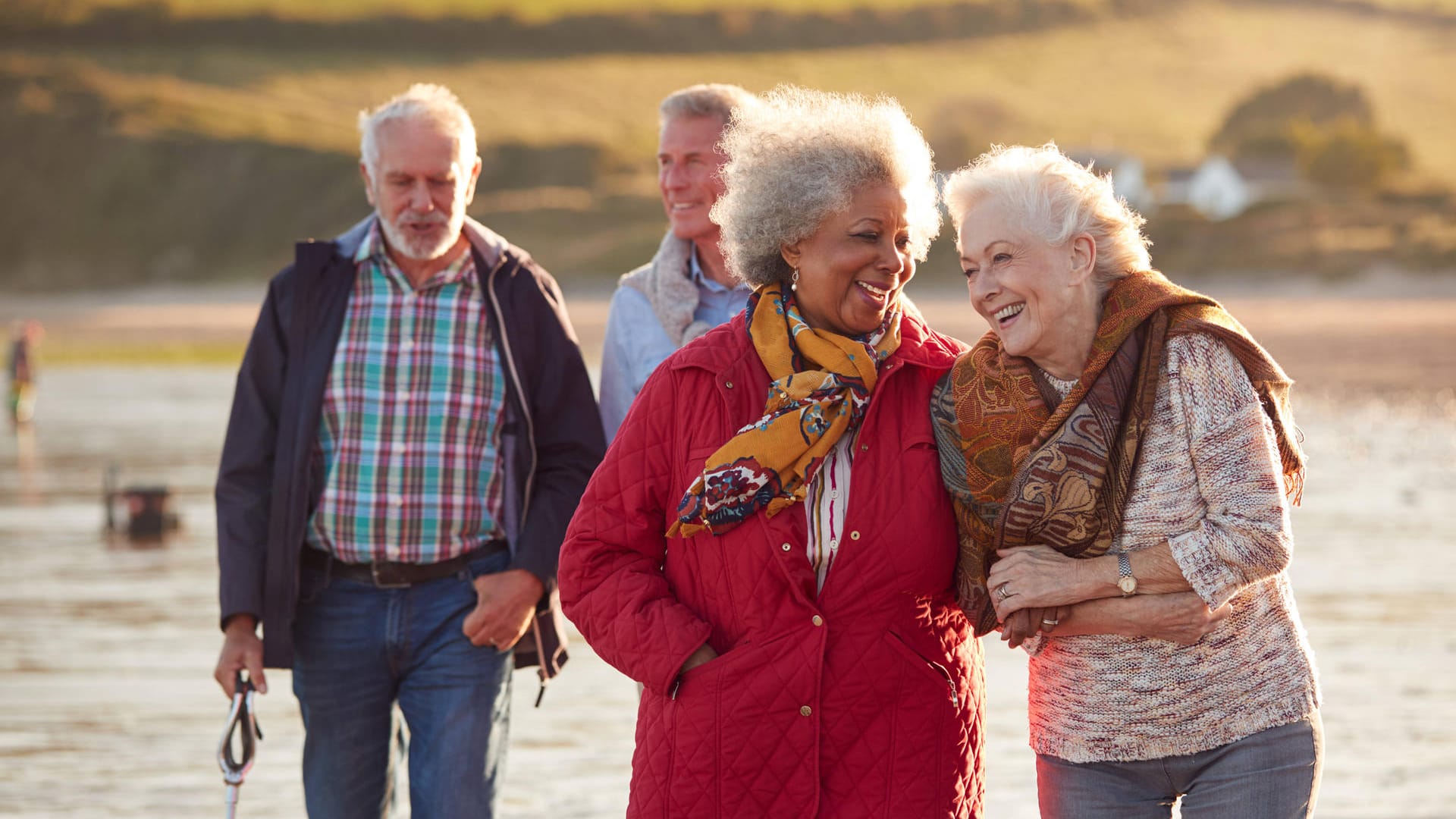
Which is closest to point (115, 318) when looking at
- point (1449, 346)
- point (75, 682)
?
point (1449, 346)

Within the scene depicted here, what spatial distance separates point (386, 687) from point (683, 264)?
4.19 ft

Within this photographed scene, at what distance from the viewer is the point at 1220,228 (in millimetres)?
54375

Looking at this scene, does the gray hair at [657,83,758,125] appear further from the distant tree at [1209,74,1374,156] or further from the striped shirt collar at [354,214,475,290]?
the distant tree at [1209,74,1374,156]

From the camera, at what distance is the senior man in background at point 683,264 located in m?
4.05

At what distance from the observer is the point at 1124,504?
2775 millimetres

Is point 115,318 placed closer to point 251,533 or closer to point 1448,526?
point 1448,526

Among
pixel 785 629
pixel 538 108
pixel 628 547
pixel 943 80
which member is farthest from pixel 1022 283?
pixel 943 80

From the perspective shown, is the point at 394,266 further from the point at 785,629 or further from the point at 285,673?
the point at 285,673

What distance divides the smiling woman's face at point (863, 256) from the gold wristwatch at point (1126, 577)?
62cm

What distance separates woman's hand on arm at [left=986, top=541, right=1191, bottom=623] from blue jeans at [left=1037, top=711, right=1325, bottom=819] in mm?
304

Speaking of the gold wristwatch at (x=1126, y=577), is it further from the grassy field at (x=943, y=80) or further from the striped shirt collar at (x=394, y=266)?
the grassy field at (x=943, y=80)

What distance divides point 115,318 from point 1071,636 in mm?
46797

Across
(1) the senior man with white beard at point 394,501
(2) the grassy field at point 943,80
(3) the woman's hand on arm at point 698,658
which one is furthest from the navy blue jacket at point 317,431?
(2) the grassy field at point 943,80

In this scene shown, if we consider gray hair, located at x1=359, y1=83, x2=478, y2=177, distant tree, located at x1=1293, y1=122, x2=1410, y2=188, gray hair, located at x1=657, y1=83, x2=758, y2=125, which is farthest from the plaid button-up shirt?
distant tree, located at x1=1293, y1=122, x2=1410, y2=188
